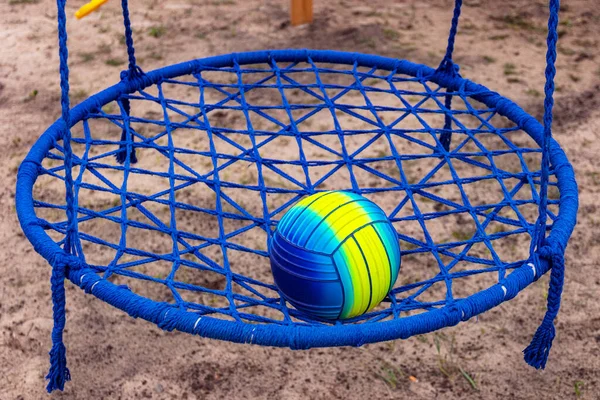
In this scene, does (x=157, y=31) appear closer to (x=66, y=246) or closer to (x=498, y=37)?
(x=498, y=37)

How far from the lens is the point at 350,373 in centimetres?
211

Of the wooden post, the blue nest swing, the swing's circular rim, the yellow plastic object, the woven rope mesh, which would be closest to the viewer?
the swing's circular rim

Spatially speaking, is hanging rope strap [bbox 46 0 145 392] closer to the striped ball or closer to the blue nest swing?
the blue nest swing

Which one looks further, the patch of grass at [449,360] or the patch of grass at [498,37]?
the patch of grass at [498,37]

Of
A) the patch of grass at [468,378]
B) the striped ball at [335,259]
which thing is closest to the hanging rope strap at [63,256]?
the striped ball at [335,259]

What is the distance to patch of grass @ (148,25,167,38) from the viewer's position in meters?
4.02

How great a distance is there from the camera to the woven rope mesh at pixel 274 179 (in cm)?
206

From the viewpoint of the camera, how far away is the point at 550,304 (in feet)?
5.18

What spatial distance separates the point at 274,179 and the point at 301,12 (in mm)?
1454

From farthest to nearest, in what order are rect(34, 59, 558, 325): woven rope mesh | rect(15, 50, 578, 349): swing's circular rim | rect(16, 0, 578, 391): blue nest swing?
rect(34, 59, 558, 325): woven rope mesh < rect(16, 0, 578, 391): blue nest swing < rect(15, 50, 578, 349): swing's circular rim

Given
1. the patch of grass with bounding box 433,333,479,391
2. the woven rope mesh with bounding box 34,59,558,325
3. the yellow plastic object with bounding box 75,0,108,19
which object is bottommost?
the patch of grass with bounding box 433,333,479,391

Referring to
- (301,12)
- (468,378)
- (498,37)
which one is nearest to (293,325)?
(468,378)

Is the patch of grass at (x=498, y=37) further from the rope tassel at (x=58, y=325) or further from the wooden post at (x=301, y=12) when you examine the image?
the rope tassel at (x=58, y=325)

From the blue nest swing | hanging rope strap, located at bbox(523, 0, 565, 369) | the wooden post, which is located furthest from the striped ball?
the wooden post
